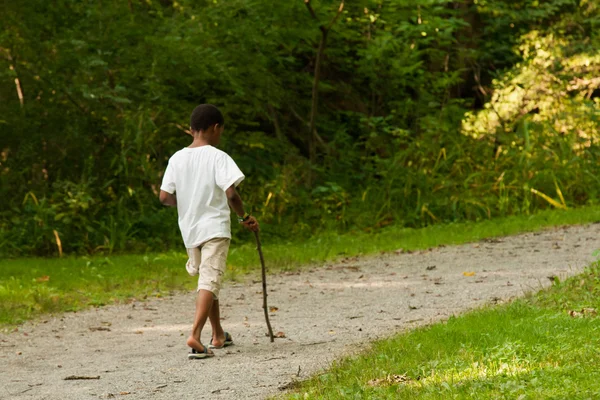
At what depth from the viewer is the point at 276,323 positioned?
878 cm

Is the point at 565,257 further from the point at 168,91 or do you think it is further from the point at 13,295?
the point at 168,91

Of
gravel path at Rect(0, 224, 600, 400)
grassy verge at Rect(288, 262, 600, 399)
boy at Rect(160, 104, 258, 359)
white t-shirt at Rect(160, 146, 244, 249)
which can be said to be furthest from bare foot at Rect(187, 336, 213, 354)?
grassy verge at Rect(288, 262, 600, 399)

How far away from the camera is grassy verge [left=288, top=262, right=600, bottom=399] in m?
4.95

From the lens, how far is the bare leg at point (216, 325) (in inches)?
295

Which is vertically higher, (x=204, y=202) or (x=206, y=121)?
(x=206, y=121)

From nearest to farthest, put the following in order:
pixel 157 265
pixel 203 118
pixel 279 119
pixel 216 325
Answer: pixel 203 118, pixel 216 325, pixel 157 265, pixel 279 119

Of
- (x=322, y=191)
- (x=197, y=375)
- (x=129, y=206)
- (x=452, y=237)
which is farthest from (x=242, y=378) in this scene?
(x=322, y=191)

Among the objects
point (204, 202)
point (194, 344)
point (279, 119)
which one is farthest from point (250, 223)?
point (279, 119)

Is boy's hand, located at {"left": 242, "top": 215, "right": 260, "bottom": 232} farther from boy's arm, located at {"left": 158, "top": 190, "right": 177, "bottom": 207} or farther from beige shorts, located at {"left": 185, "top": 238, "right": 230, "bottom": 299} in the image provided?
boy's arm, located at {"left": 158, "top": 190, "right": 177, "bottom": 207}

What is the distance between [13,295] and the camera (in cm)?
1077

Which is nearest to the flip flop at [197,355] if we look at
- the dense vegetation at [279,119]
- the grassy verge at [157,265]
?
the grassy verge at [157,265]

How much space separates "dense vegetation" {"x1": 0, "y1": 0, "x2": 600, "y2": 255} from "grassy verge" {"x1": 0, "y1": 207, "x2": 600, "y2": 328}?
1080 millimetres

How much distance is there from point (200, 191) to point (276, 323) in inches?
79.4

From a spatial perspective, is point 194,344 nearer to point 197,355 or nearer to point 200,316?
point 197,355
